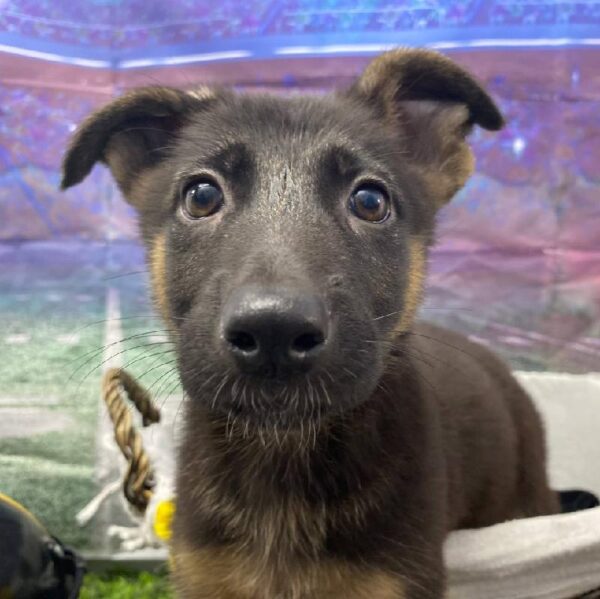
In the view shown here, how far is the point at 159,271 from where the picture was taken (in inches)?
81.0

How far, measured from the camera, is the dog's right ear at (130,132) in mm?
2090

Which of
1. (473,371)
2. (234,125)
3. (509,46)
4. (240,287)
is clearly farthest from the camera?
(509,46)

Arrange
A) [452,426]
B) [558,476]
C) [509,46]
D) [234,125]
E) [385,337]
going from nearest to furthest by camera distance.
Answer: [385,337], [234,125], [452,426], [558,476], [509,46]

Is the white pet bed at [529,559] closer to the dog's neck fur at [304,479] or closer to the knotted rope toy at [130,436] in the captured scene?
the dog's neck fur at [304,479]

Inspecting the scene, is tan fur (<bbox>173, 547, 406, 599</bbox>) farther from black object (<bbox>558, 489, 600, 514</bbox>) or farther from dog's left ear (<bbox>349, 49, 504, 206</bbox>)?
black object (<bbox>558, 489, 600, 514</bbox>)

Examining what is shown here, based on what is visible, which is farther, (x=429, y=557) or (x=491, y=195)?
(x=491, y=195)

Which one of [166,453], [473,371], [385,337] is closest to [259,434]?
[385,337]

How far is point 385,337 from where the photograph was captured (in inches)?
72.4

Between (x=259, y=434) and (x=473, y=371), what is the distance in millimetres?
1198

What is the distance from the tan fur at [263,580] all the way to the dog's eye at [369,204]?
0.89 m

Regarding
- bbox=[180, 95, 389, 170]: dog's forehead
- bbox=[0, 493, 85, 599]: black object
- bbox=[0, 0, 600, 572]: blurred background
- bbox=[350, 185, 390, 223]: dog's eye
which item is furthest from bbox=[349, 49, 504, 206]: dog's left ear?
bbox=[0, 493, 85, 599]: black object

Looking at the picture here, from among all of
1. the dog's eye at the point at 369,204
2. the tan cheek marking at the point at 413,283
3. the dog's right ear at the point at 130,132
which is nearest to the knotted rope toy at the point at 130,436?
the dog's right ear at the point at 130,132

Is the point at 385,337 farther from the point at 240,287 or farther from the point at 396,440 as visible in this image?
the point at 240,287

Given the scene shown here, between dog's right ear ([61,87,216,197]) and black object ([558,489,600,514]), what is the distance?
2066 mm
